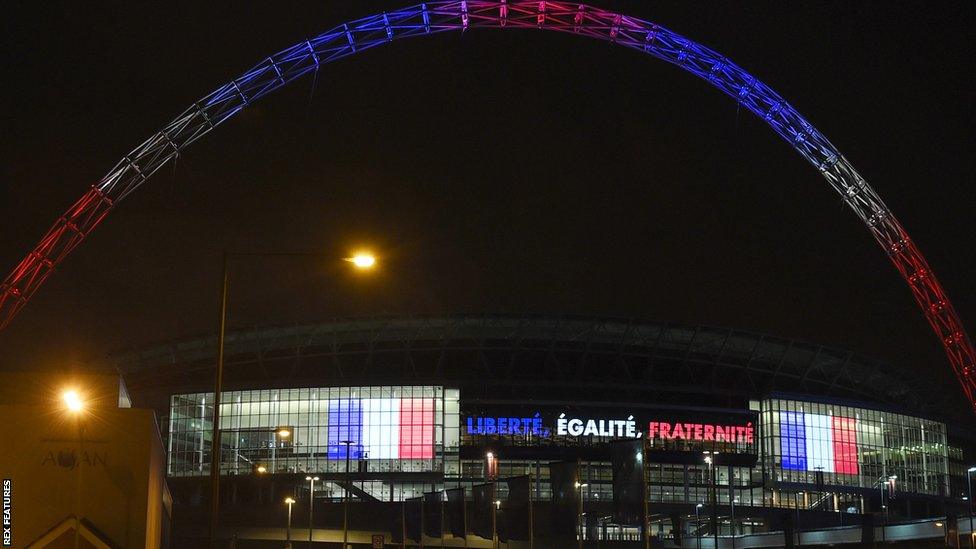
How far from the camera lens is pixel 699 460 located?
11831 centimetres

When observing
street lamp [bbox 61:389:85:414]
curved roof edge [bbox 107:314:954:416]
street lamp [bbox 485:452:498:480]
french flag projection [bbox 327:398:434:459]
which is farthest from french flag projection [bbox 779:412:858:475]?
street lamp [bbox 61:389:85:414]

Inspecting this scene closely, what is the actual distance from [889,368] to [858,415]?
9.39 metres

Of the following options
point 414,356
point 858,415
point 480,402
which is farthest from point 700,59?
point 858,415

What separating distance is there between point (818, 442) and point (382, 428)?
1886 inches

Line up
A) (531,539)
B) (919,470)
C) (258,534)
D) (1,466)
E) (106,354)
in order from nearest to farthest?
(1,466)
(531,539)
(258,534)
(106,354)
(919,470)

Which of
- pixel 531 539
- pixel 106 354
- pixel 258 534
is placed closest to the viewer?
pixel 531 539

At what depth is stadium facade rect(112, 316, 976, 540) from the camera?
11394 cm

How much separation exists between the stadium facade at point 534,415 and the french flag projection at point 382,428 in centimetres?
14

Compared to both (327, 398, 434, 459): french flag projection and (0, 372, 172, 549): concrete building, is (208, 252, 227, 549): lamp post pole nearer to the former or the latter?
(0, 372, 172, 549): concrete building

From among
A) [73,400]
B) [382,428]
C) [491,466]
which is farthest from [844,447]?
[73,400]

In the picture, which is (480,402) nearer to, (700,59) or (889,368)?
(889,368)

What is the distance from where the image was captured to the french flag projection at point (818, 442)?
12119 centimetres

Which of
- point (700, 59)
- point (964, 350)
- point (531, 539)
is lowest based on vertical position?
point (531, 539)

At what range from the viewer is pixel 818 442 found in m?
123
